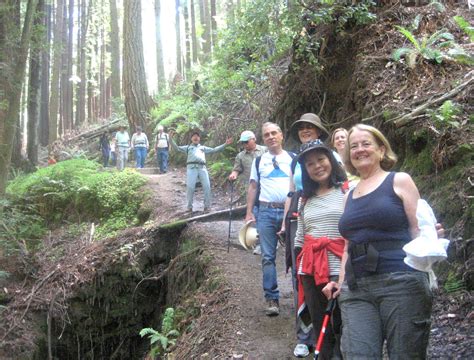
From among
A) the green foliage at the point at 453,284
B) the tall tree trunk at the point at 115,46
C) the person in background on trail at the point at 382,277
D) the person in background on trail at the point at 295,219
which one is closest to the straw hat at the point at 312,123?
the person in background on trail at the point at 295,219

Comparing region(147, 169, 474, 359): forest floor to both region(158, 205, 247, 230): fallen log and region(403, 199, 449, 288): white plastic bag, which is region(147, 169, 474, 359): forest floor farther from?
region(403, 199, 449, 288): white plastic bag

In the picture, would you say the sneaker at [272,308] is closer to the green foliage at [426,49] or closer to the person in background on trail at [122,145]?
the green foliage at [426,49]

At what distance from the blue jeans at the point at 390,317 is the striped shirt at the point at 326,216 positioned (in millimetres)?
756

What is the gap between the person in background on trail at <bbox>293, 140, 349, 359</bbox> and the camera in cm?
383

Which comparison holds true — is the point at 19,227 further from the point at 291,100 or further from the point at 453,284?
the point at 453,284

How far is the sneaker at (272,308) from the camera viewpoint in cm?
591

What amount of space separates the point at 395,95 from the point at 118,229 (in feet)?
24.6

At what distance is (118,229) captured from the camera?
11.9m

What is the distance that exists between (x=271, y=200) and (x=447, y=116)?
2.51m

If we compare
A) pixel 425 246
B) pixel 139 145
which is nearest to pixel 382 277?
pixel 425 246

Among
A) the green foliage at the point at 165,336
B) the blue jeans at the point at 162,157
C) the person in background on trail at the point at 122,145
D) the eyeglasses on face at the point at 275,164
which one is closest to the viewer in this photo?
the eyeglasses on face at the point at 275,164

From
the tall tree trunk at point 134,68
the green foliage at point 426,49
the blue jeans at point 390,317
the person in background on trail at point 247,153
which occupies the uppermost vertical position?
the tall tree trunk at point 134,68

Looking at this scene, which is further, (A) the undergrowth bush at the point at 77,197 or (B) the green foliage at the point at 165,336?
(A) the undergrowth bush at the point at 77,197

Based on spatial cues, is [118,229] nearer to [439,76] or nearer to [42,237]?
[42,237]
